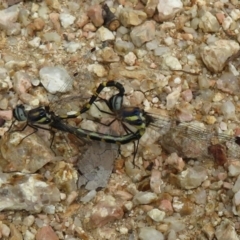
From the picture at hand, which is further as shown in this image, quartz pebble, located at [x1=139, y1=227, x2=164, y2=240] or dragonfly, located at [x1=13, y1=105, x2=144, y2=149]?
dragonfly, located at [x1=13, y1=105, x2=144, y2=149]

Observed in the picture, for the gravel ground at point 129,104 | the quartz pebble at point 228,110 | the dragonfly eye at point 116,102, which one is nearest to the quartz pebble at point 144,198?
the gravel ground at point 129,104

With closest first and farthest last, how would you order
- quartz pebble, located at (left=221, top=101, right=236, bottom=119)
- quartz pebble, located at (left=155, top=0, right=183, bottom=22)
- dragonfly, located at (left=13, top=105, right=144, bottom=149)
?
1. dragonfly, located at (left=13, top=105, right=144, bottom=149)
2. quartz pebble, located at (left=221, top=101, right=236, bottom=119)
3. quartz pebble, located at (left=155, top=0, right=183, bottom=22)

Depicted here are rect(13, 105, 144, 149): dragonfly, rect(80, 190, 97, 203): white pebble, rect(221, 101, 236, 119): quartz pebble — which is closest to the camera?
rect(80, 190, 97, 203): white pebble

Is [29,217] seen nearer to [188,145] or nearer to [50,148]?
[50,148]

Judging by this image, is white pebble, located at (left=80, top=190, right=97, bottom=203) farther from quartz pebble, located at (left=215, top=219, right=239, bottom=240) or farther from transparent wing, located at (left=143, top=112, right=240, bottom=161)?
quartz pebble, located at (left=215, top=219, right=239, bottom=240)

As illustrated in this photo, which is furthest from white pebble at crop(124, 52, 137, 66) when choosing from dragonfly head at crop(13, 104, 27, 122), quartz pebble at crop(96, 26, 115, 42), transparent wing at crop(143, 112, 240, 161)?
dragonfly head at crop(13, 104, 27, 122)

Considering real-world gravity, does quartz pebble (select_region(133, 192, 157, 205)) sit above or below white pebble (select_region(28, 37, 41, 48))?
below

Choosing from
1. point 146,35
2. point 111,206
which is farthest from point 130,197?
point 146,35

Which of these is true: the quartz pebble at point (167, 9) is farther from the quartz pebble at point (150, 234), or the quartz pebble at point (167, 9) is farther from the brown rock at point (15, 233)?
the brown rock at point (15, 233)
